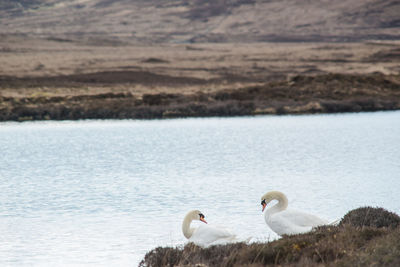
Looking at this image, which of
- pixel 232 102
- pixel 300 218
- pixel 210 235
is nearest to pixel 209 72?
pixel 232 102

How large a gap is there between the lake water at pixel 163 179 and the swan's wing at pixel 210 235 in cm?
135

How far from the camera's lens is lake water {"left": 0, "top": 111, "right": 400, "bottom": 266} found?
1147 centimetres

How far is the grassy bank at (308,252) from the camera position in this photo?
6.57m

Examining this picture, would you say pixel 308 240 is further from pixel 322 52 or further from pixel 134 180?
pixel 322 52

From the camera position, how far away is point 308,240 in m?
7.71

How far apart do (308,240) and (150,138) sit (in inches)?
896

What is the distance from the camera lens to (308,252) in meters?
7.21

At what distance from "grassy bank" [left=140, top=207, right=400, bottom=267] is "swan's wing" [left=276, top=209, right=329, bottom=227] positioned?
0.46 m

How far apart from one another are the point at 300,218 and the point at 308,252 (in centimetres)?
207

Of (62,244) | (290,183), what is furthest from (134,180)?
(62,244)

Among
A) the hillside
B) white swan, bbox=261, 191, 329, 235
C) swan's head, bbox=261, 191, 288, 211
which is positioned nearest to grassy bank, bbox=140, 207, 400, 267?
white swan, bbox=261, 191, 329, 235

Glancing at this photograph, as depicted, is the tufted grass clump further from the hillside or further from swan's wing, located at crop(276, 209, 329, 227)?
the hillside

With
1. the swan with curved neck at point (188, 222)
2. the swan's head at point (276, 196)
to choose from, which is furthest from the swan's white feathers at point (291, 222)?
the swan with curved neck at point (188, 222)

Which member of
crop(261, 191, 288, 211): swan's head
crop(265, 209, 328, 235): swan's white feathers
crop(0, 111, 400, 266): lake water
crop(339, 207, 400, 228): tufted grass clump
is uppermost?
crop(261, 191, 288, 211): swan's head
